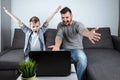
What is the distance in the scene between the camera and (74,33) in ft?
8.91

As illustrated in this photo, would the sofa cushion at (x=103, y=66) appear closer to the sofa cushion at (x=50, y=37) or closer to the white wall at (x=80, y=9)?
the sofa cushion at (x=50, y=37)

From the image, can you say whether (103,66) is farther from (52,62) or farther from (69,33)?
(52,62)

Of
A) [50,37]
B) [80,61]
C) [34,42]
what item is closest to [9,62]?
[34,42]

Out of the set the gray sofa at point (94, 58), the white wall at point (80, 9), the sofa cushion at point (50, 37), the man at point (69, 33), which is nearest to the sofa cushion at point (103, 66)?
the gray sofa at point (94, 58)

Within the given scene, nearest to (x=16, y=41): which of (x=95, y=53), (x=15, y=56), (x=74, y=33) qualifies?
(x=15, y=56)

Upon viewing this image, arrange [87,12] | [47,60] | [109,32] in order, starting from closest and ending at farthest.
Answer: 1. [47,60]
2. [109,32]
3. [87,12]

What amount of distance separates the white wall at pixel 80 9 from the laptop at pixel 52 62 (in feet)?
6.94

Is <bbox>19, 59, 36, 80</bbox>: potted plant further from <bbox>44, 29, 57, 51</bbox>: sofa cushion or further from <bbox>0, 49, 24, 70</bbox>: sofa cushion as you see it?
<bbox>44, 29, 57, 51</bbox>: sofa cushion

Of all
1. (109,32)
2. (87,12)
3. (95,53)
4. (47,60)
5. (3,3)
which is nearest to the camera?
(47,60)

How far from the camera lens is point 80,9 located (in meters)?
3.53

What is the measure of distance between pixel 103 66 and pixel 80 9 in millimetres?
1593

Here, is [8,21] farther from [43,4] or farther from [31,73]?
[31,73]

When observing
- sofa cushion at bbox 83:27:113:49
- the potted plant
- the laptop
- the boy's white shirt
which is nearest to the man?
the boy's white shirt

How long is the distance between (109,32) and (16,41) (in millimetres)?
1601
